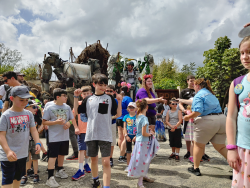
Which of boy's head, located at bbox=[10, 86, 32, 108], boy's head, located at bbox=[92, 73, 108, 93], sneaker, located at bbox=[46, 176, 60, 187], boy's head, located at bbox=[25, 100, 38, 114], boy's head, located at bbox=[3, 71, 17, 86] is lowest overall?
sneaker, located at bbox=[46, 176, 60, 187]

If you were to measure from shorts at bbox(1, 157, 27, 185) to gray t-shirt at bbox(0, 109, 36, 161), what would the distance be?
0.27 ft

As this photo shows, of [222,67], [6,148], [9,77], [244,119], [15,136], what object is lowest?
[6,148]

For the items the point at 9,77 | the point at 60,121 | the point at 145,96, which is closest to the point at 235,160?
the point at 145,96

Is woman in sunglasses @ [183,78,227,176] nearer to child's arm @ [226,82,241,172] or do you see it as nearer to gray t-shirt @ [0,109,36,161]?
child's arm @ [226,82,241,172]

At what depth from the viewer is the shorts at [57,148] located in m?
3.38

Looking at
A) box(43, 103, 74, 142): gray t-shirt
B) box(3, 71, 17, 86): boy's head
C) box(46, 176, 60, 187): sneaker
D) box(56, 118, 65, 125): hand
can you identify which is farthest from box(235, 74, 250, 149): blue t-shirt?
box(3, 71, 17, 86): boy's head

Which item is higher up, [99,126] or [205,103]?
[205,103]

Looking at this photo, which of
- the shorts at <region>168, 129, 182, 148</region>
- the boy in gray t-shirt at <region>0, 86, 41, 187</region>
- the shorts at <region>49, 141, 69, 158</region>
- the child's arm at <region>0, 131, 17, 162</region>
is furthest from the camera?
the shorts at <region>168, 129, 182, 148</region>

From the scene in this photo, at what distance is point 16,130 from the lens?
7.98ft

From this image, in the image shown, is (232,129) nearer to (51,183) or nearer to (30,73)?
(51,183)

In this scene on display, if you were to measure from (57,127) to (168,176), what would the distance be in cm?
233

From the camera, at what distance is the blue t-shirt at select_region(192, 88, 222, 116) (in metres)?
3.48

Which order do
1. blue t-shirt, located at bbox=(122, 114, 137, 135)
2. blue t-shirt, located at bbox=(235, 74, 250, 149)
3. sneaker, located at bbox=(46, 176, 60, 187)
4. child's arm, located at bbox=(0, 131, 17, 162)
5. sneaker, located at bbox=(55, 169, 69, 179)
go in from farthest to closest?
blue t-shirt, located at bbox=(122, 114, 137, 135) < sneaker, located at bbox=(55, 169, 69, 179) < sneaker, located at bbox=(46, 176, 60, 187) < child's arm, located at bbox=(0, 131, 17, 162) < blue t-shirt, located at bbox=(235, 74, 250, 149)

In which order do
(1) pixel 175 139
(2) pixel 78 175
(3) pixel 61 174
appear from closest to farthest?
(2) pixel 78 175 → (3) pixel 61 174 → (1) pixel 175 139
